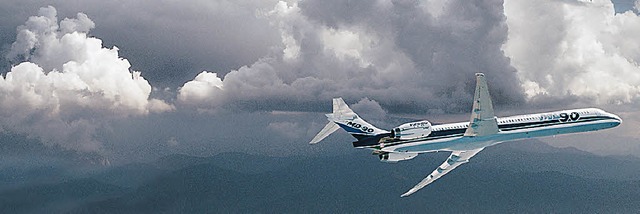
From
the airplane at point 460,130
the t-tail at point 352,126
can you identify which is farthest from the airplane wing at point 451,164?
the t-tail at point 352,126

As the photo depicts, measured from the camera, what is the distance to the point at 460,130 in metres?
98.2

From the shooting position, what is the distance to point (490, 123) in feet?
305

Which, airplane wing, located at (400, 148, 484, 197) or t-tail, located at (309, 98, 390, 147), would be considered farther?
airplane wing, located at (400, 148, 484, 197)

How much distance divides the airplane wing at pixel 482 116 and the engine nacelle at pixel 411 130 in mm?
8141

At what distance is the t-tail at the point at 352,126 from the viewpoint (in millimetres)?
99625

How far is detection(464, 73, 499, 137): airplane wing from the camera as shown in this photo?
8728cm

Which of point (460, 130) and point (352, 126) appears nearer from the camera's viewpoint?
point (460, 130)

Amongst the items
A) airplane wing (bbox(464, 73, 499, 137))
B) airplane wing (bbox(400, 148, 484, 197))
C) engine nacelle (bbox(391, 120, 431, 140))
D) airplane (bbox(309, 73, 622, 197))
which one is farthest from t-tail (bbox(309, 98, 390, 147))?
airplane wing (bbox(400, 148, 484, 197))

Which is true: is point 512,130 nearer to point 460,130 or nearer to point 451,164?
point 460,130

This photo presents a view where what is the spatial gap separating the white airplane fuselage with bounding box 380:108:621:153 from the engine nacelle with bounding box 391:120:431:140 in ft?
11.9

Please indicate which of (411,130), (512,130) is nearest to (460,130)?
(512,130)

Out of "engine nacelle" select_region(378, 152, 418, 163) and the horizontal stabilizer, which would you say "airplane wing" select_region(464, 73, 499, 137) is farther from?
the horizontal stabilizer

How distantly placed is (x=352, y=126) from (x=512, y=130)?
30.4 meters

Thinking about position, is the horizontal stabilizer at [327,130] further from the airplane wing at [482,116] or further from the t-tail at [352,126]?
the airplane wing at [482,116]
